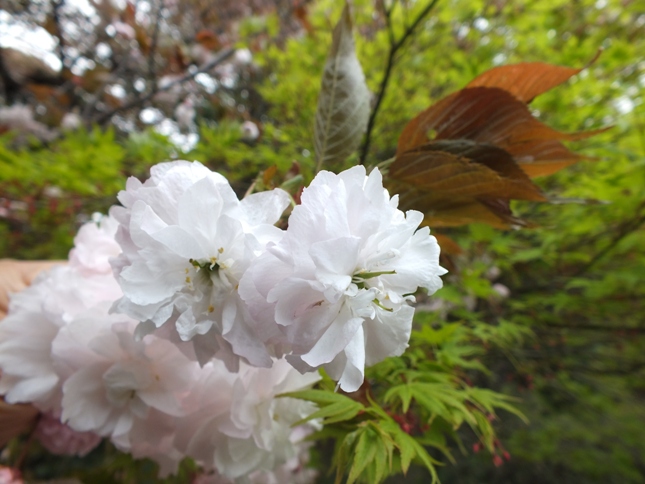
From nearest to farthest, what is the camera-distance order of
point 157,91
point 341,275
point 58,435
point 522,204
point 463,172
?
1. point 341,275
2. point 463,172
3. point 58,435
4. point 522,204
5. point 157,91

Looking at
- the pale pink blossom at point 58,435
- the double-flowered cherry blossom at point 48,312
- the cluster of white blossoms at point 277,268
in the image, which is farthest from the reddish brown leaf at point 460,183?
the pale pink blossom at point 58,435

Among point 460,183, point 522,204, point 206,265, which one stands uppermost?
point 522,204

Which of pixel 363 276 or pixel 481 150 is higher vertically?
pixel 481 150

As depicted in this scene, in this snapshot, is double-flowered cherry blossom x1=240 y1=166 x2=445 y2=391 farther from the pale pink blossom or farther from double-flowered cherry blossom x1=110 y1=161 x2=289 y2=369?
the pale pink blossom

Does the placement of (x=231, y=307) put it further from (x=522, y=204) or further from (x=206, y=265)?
(x=522, y=204)

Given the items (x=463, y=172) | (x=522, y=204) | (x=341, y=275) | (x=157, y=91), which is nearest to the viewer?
(x=341, y=275)

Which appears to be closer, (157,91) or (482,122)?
(482,122)

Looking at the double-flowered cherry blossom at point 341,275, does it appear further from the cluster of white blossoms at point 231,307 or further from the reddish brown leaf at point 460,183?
the reddish brown leaf at point 460,183

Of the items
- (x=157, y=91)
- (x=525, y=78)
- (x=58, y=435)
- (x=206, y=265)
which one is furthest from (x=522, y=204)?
(x=157, y=91)
